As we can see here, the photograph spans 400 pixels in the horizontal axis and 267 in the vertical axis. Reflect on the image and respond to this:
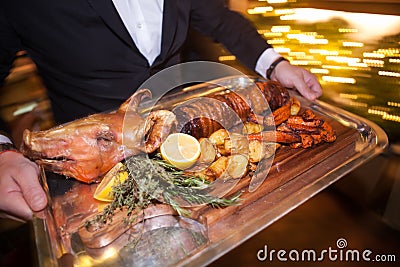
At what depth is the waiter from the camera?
1.92 meters

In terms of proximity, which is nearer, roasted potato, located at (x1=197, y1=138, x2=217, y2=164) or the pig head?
the pig head

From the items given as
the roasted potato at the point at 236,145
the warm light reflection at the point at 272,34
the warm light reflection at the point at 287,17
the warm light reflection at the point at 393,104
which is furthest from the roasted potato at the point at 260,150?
the warm light reflection at the point at 272,34

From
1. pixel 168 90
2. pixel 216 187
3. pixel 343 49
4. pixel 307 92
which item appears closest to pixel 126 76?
pixel 168 90

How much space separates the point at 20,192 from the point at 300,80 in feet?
5.65

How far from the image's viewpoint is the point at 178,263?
4.29ft

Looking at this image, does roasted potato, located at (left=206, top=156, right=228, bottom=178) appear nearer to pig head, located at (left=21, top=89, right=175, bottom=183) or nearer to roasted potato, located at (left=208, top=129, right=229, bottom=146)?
roasted potato, located at (left=208, top=129, right=229, bottom=146)

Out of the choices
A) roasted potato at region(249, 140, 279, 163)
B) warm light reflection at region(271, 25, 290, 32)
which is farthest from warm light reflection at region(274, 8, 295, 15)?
roasted potato at region(249, 140, 279, 163)

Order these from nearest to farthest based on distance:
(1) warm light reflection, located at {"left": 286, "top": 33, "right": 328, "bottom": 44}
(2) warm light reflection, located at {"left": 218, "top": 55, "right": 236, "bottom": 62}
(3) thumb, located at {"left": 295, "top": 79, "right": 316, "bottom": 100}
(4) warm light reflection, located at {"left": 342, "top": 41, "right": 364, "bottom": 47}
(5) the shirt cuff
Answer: (3) thumb, located at {"left": 295, "top": 79, "right": 316, "bottom": 100}
(5) the shirt cuff
(4) warm light reflection, located at {"left": 342, "top": 41, "right": 364, "bottom": 47}
(1) warm light reflection, located at {"left": 286, "top": 33, "right": 328, "bottom": 44}
(2) warm light reflection, located at {"left": 218, "top": 55, "right": 236, "bottom": 62}

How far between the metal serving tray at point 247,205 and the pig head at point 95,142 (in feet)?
0.43

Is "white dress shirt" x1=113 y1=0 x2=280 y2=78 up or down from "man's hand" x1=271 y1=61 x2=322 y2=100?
up

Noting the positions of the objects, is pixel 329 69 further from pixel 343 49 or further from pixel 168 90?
pixel 168 90

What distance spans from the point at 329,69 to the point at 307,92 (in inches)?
43.7

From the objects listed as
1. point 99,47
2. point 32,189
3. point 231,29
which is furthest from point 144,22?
point 32,189

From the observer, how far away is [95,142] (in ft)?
5.32
